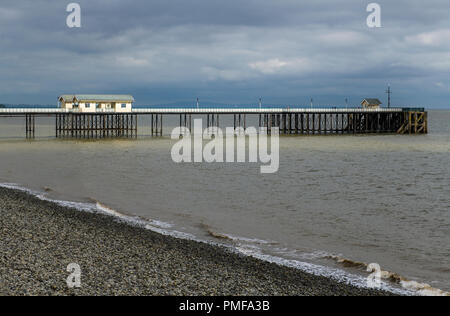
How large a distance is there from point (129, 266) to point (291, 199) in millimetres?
11903

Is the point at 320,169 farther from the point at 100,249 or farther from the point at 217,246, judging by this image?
the point at 100,249

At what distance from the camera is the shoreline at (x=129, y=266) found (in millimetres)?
7898

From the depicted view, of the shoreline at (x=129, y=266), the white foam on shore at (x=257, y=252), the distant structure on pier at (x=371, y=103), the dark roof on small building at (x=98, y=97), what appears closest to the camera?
the shoreline at (x=129, y=266)

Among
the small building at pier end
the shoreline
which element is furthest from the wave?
the small building at pier end

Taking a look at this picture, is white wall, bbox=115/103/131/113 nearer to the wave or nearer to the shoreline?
the shoreline

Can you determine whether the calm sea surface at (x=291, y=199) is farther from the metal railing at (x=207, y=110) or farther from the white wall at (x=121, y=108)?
the white wall at (x=121, y=108)

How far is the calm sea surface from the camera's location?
12.4 meters

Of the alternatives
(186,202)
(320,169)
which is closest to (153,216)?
(186,202)

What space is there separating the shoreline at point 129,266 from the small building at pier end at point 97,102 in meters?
50.0

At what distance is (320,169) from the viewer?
102 ft

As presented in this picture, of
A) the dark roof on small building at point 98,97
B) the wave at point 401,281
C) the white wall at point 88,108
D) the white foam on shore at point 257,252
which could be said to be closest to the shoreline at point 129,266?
the white foam on shore at point 257,252

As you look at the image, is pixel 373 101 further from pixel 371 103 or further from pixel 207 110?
pixel 207 110

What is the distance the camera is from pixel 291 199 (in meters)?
20.2
